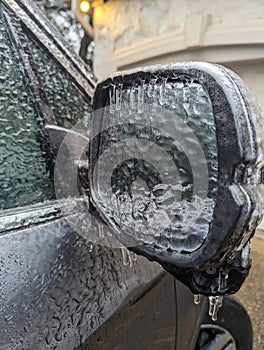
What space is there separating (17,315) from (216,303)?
439mm

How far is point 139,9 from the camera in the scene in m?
7.04

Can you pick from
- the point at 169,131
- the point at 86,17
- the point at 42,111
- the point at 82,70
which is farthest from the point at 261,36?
the point at 169,131

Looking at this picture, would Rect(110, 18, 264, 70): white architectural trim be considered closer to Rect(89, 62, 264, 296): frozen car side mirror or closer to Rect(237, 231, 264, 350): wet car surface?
Rect(237, 231, 264, 350): wet car surface

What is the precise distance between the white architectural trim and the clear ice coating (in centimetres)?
524

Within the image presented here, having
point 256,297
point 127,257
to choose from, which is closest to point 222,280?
point 127,257

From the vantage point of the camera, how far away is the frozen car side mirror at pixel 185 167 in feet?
2.39

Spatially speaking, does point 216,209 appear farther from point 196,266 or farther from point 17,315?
point 17,315

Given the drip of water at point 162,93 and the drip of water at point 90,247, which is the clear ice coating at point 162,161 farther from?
the drip of water at point 90,247

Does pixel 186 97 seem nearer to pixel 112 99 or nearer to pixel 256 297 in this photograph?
pixel 112 99

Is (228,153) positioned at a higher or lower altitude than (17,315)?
higher

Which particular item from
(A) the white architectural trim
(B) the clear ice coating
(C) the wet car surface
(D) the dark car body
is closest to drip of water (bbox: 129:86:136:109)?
(B) the clear ice coating

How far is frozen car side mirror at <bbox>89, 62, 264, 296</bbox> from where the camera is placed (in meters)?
0.73

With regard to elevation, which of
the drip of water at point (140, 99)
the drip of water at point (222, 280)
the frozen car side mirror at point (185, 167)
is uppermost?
the drip of water at point (140, 99)

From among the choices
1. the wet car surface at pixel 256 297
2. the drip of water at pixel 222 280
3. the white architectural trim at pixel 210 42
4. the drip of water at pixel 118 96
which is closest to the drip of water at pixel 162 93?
the drip of water at pixel 118 96
